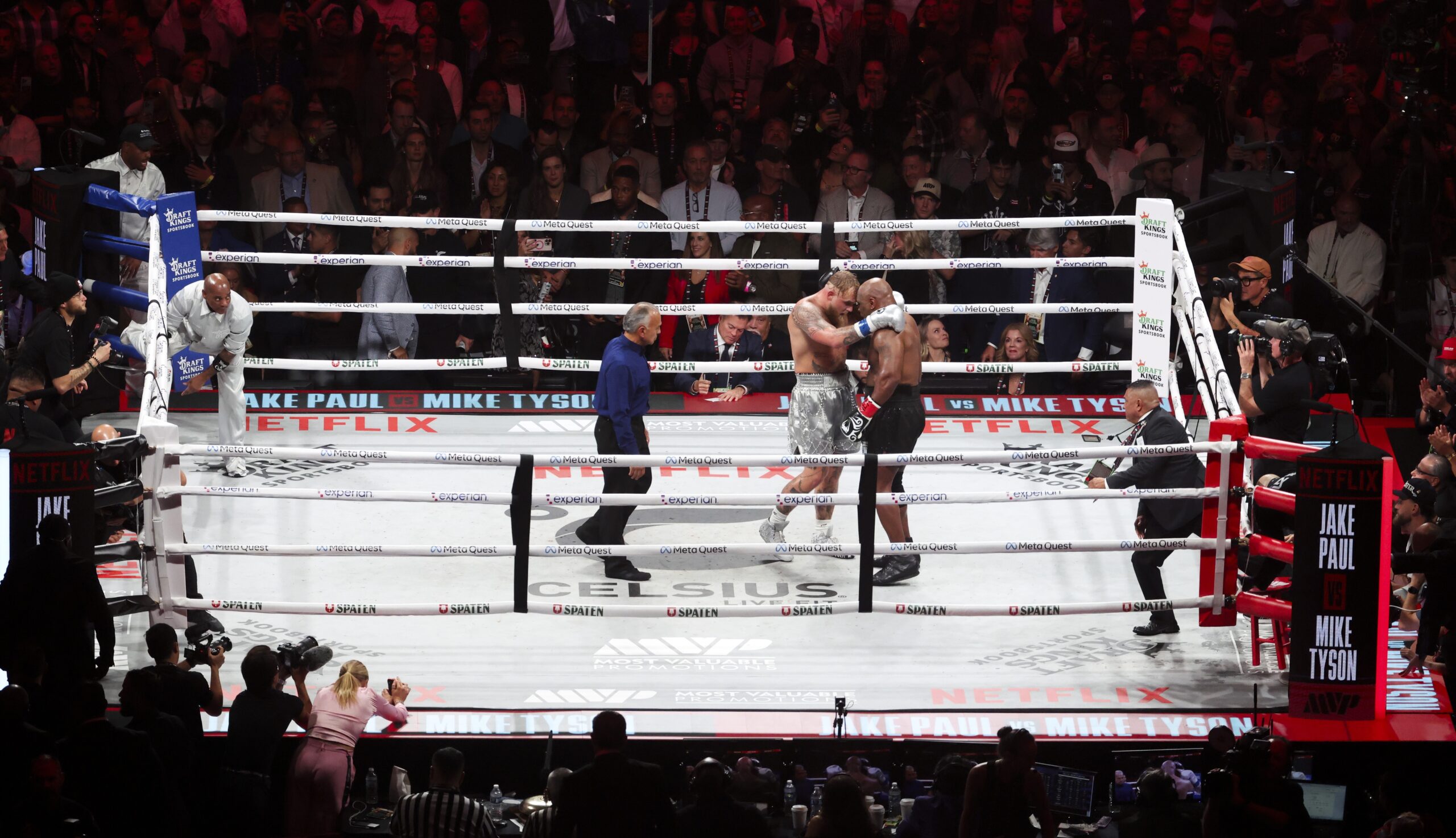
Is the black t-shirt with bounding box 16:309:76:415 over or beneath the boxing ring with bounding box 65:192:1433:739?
over

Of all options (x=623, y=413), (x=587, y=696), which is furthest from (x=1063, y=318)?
(x=587, y=696)

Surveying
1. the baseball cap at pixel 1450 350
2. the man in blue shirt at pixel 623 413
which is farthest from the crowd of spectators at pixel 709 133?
the man in blue shirt at pixel 623 413

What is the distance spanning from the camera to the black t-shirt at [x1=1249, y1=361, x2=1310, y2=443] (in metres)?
8.21

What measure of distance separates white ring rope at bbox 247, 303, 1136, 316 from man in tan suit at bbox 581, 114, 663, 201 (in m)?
1.41

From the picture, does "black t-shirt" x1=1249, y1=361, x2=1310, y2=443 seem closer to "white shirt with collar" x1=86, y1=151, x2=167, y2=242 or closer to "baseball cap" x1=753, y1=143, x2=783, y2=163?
"baseball cap" x1=753, y1=143, x2=783, y2=163

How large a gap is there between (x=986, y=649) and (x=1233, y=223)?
10.9ft

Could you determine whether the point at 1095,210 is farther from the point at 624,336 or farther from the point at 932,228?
the point at 624,336

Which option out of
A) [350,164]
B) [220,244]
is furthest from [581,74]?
[220,244]

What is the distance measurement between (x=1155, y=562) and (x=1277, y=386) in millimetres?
1312

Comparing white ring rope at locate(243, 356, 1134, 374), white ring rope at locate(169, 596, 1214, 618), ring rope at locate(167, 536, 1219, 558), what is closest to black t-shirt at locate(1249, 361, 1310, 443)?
white ring rope at locate(243, 356, 1134, 374)

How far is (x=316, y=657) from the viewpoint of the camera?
6.61 meters

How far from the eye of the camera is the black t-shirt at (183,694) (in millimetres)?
6016

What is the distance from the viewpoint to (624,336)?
8.38 m

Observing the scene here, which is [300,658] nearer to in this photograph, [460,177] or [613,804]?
[613,804]
